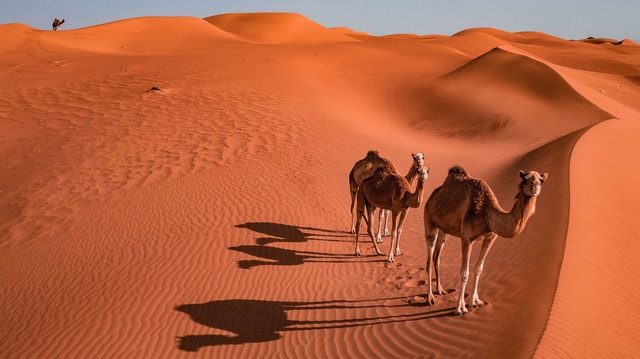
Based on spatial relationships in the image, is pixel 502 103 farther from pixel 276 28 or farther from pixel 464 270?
pixel 276 28

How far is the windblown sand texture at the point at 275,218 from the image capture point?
7.58 meters

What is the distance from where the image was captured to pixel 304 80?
2683cm

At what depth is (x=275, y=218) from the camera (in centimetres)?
1266

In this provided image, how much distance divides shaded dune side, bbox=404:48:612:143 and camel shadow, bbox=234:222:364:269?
42.3ft

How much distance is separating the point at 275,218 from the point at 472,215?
252 inches

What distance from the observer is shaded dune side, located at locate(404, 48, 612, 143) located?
22672 millimetres

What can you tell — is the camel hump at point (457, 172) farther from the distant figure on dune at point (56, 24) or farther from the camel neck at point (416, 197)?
the distant figure on dune at point (56, 24)

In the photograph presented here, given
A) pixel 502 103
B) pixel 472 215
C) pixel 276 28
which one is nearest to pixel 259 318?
pixel 472 215

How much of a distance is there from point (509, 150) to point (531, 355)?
14799 mm

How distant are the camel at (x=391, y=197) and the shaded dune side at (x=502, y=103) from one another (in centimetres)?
1260

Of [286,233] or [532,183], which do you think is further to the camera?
[286,233]

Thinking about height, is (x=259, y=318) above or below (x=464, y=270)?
below

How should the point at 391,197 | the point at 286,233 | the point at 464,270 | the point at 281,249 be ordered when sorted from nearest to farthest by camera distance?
the point at 464,270 < the point at 391,197 < the point at 281,249 < the point at 286,233

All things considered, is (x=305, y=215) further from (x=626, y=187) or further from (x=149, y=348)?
(x=626, y=187)
